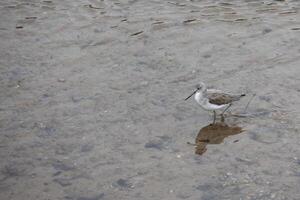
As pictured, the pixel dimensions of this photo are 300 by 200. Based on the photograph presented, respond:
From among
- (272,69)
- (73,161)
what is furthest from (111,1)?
(73,161)

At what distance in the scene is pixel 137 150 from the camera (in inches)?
431

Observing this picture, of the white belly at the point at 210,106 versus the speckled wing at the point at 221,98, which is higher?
the speckled wing at the point at 221,98

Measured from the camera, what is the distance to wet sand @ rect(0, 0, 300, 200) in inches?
394

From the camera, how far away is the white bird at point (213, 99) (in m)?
11.8

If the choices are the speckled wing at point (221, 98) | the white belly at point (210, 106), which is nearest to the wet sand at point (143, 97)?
the white belly at point (210, 106)

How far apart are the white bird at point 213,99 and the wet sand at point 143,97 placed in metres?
0.45

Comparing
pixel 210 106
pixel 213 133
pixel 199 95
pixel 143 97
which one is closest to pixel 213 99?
pixel 210 106

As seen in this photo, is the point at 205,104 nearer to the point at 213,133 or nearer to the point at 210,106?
the point at 210,106

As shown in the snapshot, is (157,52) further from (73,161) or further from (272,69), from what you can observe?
(73,161)

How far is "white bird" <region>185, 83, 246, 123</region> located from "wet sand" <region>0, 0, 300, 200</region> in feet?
1.47

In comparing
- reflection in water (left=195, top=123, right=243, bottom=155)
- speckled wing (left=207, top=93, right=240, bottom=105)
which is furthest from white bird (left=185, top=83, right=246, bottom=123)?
reflection in water (left=195, top=123, right=243, bottom=155)

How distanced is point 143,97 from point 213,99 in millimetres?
1879

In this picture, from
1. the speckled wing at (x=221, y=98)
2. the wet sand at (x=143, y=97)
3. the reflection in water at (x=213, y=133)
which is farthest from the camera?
the speckled wing at (x=221, y=98)

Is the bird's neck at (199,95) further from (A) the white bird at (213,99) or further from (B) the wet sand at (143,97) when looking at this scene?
(B) the wet sand at (143,97)
